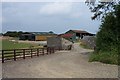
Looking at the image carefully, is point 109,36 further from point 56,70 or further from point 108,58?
point 56,70

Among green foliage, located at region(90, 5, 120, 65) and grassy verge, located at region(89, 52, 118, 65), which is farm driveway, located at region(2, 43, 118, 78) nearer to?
grassy verge, located at region(89, 52, 118, 65)

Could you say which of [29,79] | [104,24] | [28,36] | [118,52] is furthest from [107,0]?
[28,36]

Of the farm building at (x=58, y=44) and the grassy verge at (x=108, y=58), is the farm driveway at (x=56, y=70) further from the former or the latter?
the farm building at (x=58, y=44)

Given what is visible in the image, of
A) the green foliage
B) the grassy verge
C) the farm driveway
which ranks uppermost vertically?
the green foliage

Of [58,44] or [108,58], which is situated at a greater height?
[58,44]

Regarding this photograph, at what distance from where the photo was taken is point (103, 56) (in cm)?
2358

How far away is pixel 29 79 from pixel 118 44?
49.1 feet

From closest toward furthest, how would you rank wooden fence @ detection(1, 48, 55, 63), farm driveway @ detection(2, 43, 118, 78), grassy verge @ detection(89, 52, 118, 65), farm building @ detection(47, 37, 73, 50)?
1. farm driveway @ detection(2, 43, 118, 78)
2. grassy verge @ detection(89, 52, 118, 65)
3. wooden fence @ detection(1, 48, 55, 63)
4. farm building @ detection(47, 37, 73, 50)

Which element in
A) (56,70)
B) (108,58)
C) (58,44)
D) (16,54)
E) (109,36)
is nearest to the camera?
(56,70)

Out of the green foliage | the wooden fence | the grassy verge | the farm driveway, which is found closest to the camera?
the farm driveway

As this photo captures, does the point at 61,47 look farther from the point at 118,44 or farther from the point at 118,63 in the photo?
the point at 118,63

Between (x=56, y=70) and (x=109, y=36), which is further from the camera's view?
(x=109, y=36)

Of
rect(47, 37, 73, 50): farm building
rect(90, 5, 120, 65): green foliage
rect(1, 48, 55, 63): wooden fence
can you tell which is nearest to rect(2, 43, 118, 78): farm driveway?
rect(1, 48, 55, 63): wooden fence

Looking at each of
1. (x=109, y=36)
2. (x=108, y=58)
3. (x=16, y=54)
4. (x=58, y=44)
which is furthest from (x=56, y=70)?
(x=58, y=44)
